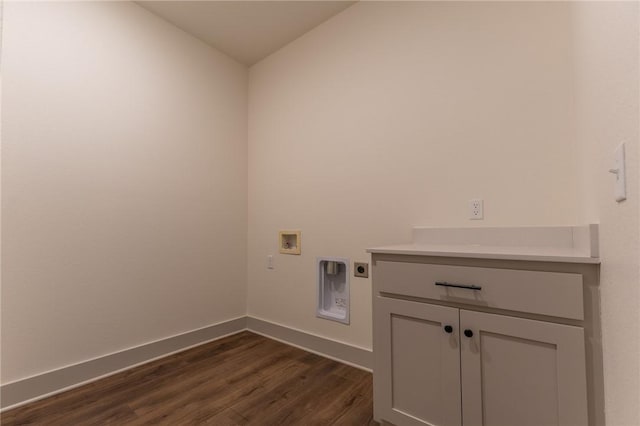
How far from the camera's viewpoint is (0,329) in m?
1.50

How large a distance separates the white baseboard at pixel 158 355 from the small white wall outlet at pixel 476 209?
1.07m

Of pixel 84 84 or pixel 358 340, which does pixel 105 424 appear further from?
pixel 84 84

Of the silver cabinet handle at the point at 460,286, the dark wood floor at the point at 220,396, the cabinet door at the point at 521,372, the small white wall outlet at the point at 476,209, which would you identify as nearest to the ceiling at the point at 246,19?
the small white wall outlet at the point at 476,209

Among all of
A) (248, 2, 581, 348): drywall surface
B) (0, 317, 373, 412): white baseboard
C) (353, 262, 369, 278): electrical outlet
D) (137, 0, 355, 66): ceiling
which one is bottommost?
(0, 317, 373, 412): white baseboard

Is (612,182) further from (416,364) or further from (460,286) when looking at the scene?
(416,364)

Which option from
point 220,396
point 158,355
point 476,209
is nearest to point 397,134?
point 476,209

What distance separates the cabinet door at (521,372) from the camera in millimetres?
913

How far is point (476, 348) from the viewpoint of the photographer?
1.09 meters

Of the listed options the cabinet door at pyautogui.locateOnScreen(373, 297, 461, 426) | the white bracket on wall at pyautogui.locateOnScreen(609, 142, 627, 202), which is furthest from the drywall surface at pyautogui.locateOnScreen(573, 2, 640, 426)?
the cabinet door at pyautogui.locateOnScreen(373, 297, 461, 426)

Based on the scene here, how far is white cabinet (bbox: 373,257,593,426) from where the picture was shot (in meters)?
0.93

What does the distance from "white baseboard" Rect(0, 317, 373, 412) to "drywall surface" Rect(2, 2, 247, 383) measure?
5 centimetres

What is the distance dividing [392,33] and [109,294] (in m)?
2.48

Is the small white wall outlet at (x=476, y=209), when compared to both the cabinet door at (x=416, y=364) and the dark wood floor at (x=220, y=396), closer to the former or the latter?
the cabinet door at (x=416, y=364)

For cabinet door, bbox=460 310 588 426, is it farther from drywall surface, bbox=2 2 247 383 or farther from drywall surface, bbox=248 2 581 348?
drywall surface, bbox=2 2 247 383
